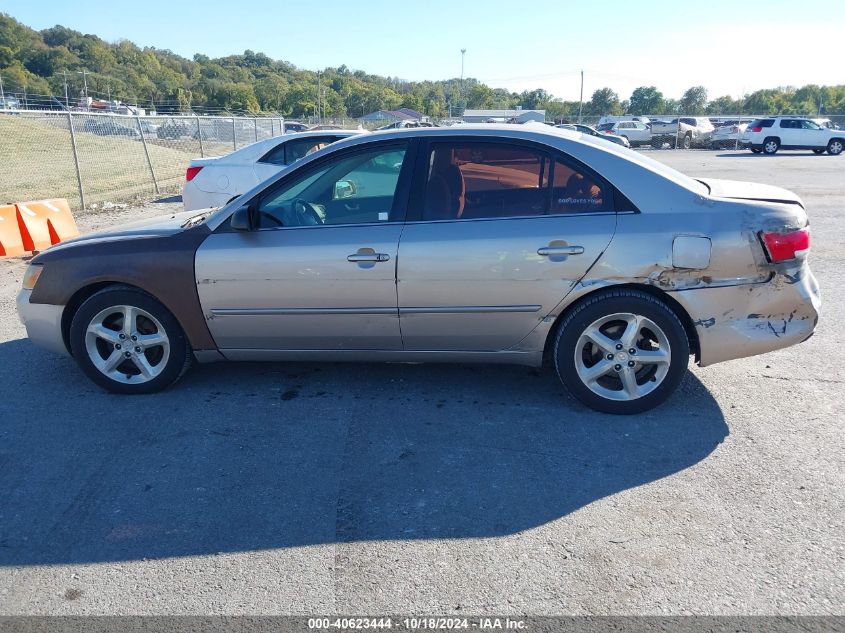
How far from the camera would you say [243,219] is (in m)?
4.18

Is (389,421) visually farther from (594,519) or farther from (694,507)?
(694,507)

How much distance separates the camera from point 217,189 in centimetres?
963

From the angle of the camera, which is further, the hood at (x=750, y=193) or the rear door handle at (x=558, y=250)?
the hood at (x=750, y=193)

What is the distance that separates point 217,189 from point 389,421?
6.60 m

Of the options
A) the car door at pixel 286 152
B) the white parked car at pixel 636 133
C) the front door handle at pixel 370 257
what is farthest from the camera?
the white parked car at pixel 636 133

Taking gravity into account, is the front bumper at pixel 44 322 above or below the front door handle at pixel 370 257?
below

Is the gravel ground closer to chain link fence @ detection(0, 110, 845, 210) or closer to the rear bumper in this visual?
the rear bumper

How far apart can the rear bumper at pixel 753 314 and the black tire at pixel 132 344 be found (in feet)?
10.3

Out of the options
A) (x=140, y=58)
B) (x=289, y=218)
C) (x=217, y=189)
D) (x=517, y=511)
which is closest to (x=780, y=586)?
(x=517, y=511)

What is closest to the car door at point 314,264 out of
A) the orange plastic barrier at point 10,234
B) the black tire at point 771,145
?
the orange plastic barrier at point 10,234

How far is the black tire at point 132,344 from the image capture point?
445 centimetres

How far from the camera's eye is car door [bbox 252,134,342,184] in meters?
9.57

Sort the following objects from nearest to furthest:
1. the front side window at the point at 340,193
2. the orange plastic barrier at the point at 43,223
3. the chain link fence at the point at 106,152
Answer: the front side window at the point at 340,193, the orange plastic barrier at the point at 43,223, the chain link fence at the point at 106,152

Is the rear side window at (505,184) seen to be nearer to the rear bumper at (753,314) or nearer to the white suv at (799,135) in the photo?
the rear bumper at (753,314)
